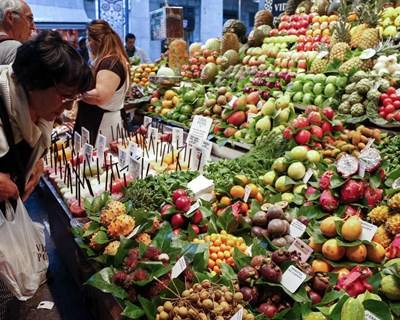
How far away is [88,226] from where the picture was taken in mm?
2373

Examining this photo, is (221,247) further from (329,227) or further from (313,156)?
(313,156)

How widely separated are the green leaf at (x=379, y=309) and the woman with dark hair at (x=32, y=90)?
1485 millimetres

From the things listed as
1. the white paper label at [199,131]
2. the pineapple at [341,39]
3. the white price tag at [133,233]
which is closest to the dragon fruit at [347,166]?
the white price tag at [133,233]

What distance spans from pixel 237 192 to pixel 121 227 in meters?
0.82

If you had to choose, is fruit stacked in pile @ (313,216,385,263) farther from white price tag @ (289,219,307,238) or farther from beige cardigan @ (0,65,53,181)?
beige cardigan @ (0,65,53,181)

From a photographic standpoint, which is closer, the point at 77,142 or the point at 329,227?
the point at 329,227

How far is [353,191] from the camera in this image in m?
2.30

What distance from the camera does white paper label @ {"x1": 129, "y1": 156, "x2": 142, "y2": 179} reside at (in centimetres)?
290

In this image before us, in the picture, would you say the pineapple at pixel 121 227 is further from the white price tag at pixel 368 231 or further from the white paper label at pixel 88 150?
the white price tag at pixel 368 231

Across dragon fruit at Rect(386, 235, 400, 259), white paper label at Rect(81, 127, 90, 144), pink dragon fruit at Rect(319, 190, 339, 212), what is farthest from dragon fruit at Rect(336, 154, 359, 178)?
white paper label at Rect(81, 127, 90, 144)

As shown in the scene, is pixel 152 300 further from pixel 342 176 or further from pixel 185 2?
pixel 185 2

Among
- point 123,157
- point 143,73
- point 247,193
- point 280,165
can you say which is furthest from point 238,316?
point 143,73

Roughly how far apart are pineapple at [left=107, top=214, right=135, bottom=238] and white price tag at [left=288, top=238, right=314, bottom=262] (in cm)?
84

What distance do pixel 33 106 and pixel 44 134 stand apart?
0.72 ft
